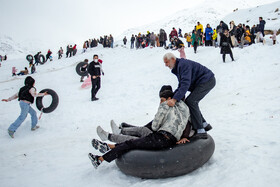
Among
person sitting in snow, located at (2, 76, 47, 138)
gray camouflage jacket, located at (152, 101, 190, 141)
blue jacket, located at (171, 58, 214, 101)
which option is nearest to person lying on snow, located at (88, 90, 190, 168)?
gray camouflage jacket, located at (152, 101, 190, 141)

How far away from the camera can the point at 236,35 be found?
43.5 ft

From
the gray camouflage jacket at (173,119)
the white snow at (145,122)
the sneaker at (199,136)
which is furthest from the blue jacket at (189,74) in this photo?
the white snow at (145,122)

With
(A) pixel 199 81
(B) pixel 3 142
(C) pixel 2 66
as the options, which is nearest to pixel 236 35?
(A) pixel 199 81

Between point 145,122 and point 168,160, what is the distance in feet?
11.9

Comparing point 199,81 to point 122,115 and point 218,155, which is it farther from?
point 122,115

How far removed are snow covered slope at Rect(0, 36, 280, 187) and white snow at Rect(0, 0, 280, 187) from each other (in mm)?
12

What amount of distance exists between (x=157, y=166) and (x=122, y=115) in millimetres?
4702

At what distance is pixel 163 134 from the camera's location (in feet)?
10.1

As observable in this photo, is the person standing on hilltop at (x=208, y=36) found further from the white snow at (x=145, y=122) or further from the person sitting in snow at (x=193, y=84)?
the person sitting in snow at (x=193, y=84)

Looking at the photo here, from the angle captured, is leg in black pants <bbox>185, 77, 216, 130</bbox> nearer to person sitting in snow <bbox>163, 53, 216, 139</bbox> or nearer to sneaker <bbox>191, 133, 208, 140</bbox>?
person sitting in snow <bbox>163, 53, 216, 139</bbox>

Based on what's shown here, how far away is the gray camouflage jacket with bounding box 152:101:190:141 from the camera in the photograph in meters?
3.10

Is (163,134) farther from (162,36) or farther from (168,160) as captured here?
(162,36)

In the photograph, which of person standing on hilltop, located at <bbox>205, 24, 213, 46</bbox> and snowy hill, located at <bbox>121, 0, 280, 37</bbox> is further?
snowy hill, located at <bbox>121, 0, 280, 37</bbox>

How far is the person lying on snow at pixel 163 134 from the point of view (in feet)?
9.95
